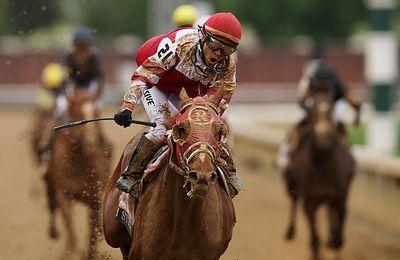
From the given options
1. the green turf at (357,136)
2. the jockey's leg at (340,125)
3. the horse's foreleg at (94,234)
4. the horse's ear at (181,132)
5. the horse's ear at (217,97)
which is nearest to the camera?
the horse's ear at (181,132)

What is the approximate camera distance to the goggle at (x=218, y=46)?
595cm

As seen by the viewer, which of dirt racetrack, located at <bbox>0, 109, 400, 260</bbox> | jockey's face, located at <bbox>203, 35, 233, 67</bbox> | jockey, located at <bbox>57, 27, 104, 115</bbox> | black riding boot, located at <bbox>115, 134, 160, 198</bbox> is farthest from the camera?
jockey, located at <bbox>57, 27, 104, 115</bbox>

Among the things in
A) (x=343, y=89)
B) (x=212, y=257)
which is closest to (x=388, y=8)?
(x=343, y=89)

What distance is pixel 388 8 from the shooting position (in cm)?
1296

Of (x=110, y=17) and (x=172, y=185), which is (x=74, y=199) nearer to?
(x=172, y=185)

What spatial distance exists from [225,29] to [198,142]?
82 cm

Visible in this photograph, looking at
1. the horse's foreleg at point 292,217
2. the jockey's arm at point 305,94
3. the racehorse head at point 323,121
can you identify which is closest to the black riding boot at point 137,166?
the racehorse head at point 323,121

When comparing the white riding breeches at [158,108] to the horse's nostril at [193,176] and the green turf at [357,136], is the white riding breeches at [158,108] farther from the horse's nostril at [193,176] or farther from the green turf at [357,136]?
the green turf at [357,136]

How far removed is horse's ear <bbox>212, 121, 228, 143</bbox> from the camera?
5469 millimetres

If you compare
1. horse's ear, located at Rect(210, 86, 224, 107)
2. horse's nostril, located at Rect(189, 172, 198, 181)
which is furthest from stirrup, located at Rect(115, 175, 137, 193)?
horse's nostril, located at Rect(189, 172, 198, 181)

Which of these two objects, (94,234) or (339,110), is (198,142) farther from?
(339,110)

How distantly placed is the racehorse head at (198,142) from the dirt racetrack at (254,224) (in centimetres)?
246

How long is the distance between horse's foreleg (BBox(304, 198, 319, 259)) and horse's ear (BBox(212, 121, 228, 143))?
204 inches

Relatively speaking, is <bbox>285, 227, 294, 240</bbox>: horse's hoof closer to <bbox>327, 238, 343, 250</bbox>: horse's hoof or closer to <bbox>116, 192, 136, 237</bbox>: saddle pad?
<bbox>327, 238, 343, 250</bbox>: horse's hoof
